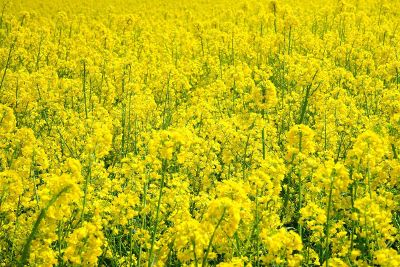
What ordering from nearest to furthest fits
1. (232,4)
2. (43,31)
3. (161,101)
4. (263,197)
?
(263,197) < (161,101) < (43,31) < (232,4)

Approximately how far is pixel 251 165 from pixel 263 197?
3.99 ft

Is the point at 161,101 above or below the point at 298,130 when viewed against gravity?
below

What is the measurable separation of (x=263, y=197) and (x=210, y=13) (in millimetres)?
11907

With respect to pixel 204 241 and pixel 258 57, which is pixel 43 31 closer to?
pixel 258 57

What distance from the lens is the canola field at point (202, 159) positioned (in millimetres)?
2820

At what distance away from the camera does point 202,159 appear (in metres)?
4.22

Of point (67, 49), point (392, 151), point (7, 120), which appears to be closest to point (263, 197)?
point (392, 151)

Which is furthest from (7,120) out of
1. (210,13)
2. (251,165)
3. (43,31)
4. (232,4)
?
(232,4)

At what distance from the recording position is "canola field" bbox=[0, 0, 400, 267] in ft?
9.25

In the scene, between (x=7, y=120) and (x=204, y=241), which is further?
(x=7, y=120)

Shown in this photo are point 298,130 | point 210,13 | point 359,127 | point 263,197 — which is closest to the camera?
point 263,197

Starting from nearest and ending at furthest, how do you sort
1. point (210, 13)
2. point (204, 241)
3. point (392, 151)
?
point (204, 241) < point (392, 151) < point (210, 13)

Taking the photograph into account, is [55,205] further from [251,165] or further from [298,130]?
[251,165]

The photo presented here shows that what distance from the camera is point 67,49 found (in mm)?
8664
